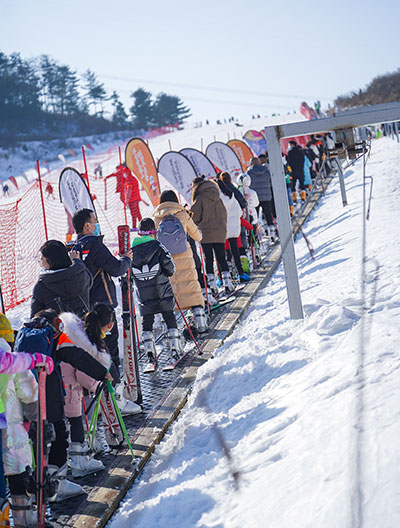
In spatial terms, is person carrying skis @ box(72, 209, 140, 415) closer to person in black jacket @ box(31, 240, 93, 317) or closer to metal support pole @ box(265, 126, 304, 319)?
person in black jacket @ box(31, 240, 93, 317)

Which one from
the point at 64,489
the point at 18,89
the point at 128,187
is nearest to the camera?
the point at 64,489

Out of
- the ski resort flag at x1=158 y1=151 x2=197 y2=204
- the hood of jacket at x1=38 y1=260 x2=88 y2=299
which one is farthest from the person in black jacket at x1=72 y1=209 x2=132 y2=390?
the ski resort flag at x1=158 y1=151 x2=197 y2=204

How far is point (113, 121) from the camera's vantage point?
91.2 meters

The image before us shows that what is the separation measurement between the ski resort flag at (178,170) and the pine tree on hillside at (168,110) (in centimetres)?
8226

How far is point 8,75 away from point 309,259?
3105 inches

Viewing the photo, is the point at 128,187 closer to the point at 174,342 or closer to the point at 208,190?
the point at 208,190

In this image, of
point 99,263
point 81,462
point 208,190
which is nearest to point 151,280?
point 99,263

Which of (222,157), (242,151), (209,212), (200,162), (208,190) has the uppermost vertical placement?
(242,151)

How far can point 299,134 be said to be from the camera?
20.2 feet

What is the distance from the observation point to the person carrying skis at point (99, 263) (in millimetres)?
5535

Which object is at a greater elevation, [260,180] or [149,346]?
[260,180]

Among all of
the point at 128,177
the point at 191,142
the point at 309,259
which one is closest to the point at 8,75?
the point at 191,142

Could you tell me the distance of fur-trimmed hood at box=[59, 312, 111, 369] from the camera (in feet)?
14.5

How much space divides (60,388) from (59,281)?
3.13 ft
